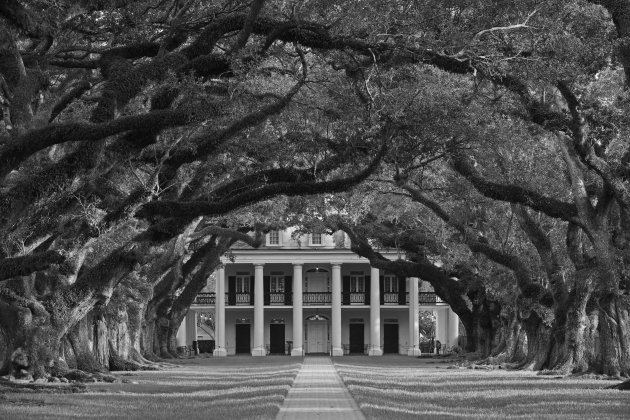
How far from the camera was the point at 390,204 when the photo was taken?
39.9 m

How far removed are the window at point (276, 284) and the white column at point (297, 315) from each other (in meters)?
4.52

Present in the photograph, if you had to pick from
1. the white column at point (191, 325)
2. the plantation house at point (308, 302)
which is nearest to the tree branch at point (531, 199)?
the plantation house at point (308, 302)

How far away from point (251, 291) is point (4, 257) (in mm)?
58268

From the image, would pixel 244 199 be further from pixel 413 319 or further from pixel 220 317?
pixel 220 317

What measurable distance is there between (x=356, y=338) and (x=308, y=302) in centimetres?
482

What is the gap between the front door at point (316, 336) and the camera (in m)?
78.3

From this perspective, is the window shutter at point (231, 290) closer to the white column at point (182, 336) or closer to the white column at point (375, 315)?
the white column at point (182, 336)

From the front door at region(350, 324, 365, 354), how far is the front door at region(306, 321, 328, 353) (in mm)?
1938

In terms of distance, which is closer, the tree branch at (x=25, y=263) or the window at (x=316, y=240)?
the tree branch at (x=25, y=263)

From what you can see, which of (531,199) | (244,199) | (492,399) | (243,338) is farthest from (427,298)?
(492,399)

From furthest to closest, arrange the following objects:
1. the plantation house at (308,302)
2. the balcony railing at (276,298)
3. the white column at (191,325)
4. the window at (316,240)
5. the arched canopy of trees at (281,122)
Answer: the white column at (191,325) < the balcony railing at (276,298) < the window at (316,240) < the plantation house at (308,302) < the arched canopy of trees at (281,122)

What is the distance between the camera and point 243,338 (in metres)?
79.1

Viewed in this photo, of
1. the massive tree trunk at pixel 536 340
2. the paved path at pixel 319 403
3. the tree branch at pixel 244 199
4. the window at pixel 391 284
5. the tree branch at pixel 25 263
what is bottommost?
the paved path at pixel 319 403

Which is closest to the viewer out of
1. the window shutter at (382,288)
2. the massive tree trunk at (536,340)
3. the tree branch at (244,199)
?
the tree branch at (244,199)
